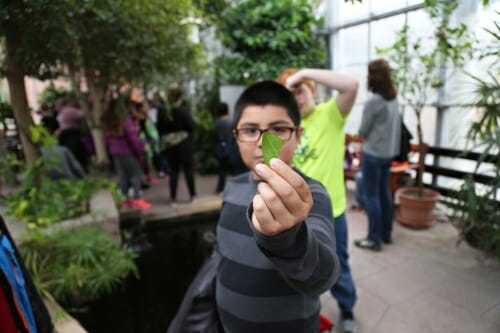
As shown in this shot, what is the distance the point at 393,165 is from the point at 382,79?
167cm

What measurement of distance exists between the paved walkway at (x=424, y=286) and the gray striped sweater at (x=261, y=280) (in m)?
1.31

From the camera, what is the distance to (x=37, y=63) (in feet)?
5.30

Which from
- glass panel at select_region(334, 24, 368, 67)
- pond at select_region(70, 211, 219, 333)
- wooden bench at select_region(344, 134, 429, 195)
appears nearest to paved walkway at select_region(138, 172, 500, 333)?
wooden bench at select_region(344, 134, 429, 195)

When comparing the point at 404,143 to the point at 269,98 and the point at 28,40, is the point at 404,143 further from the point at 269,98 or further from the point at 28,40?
the point at 28,40

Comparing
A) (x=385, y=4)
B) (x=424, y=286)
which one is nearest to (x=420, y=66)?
(x=424, y=286)

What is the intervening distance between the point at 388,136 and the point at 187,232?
2.54 metres

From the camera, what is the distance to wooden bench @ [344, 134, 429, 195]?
3.95 metres

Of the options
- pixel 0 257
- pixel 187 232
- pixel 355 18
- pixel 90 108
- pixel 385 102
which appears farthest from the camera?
pixel 90 108

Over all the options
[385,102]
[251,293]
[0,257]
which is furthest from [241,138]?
[385,102]

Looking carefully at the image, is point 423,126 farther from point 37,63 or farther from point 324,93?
point 37,63

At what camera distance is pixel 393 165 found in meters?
4.02

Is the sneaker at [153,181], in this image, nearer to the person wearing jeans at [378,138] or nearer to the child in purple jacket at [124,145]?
the child in purple jacket at [124,145]

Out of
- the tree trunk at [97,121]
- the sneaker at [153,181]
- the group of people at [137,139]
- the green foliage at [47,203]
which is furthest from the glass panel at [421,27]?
the sneaker at [153,181]

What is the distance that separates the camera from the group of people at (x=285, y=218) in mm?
541
